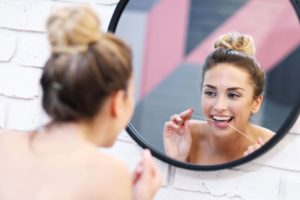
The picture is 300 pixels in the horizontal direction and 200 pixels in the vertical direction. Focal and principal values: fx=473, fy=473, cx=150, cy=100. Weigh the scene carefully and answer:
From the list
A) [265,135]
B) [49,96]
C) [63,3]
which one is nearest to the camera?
[49,96]

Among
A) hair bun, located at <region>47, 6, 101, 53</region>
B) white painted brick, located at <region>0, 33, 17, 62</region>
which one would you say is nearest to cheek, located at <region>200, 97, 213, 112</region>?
hair bun, located at <region>47, 6, 101, 53</region>

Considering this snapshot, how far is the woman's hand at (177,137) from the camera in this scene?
3.00 ft

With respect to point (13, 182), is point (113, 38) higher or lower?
higher

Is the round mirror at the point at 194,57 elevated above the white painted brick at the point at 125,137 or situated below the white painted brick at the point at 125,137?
above

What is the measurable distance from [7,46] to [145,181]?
530 mm

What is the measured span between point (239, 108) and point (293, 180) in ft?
0.53

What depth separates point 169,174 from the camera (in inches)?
36.8

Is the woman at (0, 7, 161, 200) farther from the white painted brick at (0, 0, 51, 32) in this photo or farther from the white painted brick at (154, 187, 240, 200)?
the white painted brick at (0, 0, 51, 32)

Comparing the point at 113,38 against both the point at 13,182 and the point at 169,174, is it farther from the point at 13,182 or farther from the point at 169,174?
the point at 169,174

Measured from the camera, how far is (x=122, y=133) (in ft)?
3.19

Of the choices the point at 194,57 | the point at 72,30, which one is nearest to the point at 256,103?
the point at 194,57

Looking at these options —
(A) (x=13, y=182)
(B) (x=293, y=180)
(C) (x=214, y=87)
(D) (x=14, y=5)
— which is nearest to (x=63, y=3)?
(D) (x=14, y=5)

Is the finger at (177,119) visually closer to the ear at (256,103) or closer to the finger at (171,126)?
the finger at (171,126)

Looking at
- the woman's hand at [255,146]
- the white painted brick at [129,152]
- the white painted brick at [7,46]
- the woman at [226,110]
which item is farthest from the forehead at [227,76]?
the white painted brick at [7,46]
